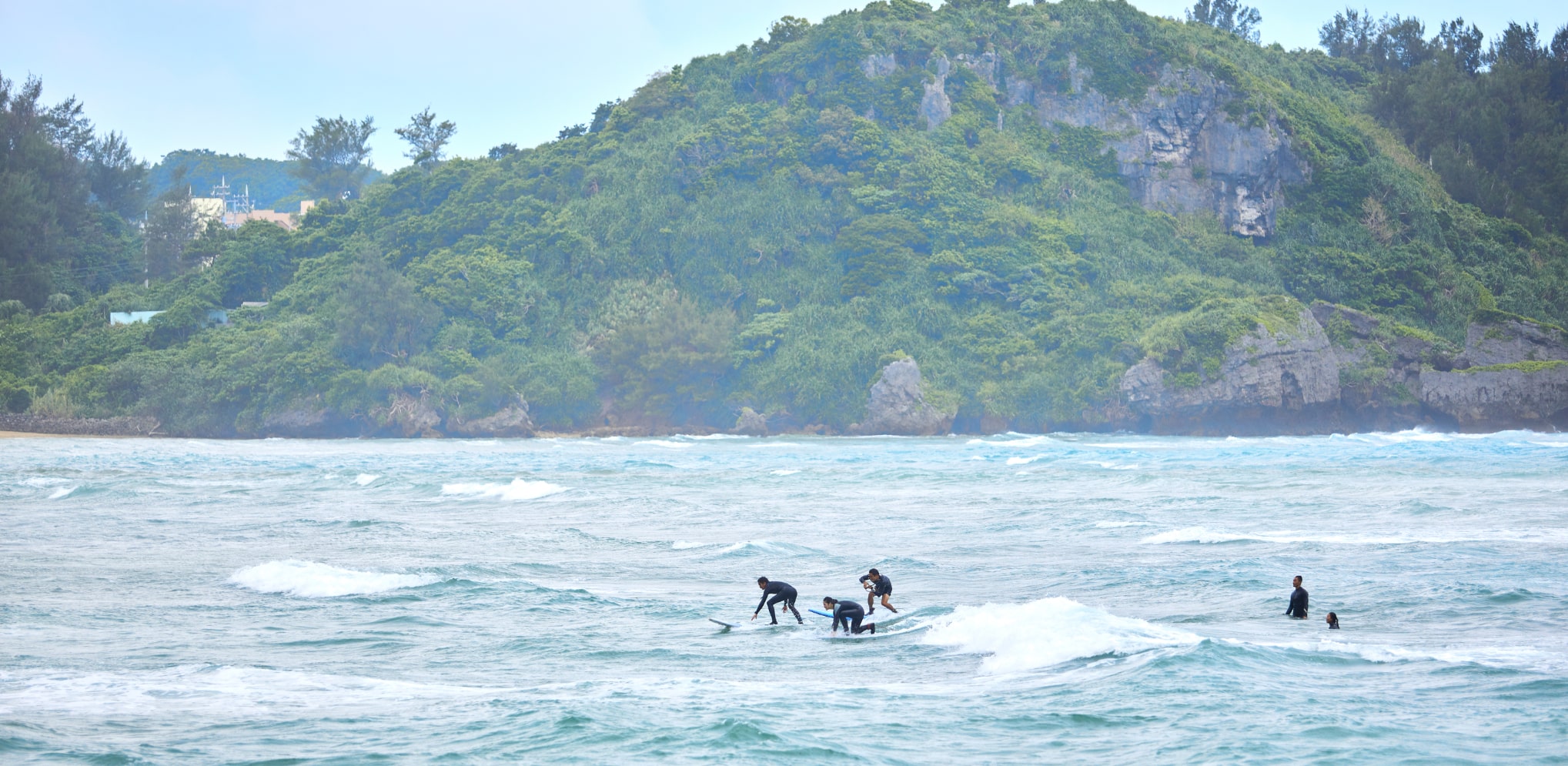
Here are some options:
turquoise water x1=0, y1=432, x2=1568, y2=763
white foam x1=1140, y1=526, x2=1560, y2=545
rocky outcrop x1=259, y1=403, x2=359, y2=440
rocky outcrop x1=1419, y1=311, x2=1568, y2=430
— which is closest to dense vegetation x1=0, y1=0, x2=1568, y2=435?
rocky outcrop x1=259, y1=403, x2=359, y2=440

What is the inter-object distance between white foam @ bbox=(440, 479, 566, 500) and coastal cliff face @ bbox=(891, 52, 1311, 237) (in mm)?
49286

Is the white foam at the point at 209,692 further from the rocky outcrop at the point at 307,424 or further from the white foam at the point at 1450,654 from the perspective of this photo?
the rocky outcrop at the point at 307,424

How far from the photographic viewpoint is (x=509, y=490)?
34.2 m

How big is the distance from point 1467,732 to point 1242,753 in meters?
1.87

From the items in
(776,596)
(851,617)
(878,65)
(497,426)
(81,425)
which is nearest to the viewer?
(851,617)

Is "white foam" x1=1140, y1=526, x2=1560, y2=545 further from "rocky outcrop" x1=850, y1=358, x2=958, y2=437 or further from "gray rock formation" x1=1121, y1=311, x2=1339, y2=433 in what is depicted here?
"rocky outcrop" x1=850, y1=358, x2=958, y2=437

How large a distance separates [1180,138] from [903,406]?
1037 inches

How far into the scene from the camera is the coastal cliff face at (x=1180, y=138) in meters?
72.9

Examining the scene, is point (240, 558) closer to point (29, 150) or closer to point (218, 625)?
point (218, 625)

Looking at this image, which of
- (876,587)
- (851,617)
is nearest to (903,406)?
(876,587)

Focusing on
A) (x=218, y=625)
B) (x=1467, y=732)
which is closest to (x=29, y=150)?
(x=218, y=625)

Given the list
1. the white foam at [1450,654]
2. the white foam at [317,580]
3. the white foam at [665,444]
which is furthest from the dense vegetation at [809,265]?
the white foam at [1450,654]

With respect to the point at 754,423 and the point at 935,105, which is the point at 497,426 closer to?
the point at 754,423

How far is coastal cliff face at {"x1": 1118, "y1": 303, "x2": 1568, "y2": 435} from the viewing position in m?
56.7
